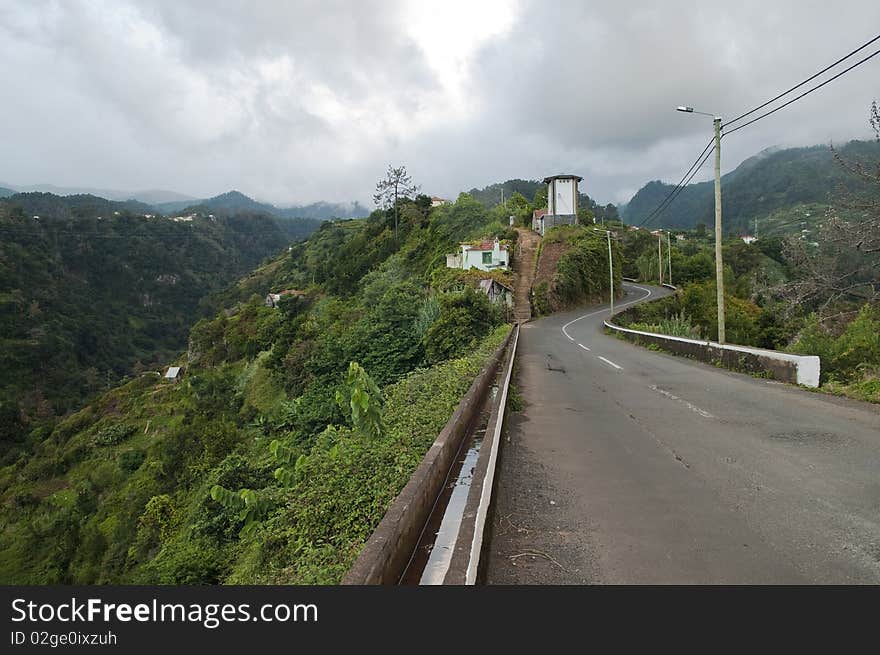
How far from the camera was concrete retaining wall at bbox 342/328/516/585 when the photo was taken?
2900mm

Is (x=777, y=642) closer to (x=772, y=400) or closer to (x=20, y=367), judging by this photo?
(x=772, y=400)

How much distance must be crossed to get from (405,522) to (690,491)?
8.71 ft

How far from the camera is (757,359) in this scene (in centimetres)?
1202

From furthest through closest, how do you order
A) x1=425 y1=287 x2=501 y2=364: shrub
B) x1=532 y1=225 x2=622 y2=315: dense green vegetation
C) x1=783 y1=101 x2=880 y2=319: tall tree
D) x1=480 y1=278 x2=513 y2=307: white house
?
x1=532 y1=225 x2=622 y2=315: dense green vegetation
x1=480 y1=278 x2=513 y2=307: white house
x1=425 y1=287 x2=501 y2=364: shrub
x1=783 y1=101 x2=880 y2=319: tall tree

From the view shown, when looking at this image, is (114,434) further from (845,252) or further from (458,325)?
(845,252)

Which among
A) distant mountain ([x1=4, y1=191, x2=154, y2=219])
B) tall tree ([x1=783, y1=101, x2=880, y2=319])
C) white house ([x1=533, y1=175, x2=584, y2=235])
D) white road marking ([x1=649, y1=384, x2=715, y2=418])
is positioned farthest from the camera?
distant mountain ([x1=4, y1=191, x2=154, y2=219])

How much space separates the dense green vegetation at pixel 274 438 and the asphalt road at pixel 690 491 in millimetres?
1292

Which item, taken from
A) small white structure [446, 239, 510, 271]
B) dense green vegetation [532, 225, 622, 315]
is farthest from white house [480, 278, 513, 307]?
small white structure [446, 239, 510, 271]

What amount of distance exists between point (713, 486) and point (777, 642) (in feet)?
8.40

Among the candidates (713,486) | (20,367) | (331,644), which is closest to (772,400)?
(713,486)

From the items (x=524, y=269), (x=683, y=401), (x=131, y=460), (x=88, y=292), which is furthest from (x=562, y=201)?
(x=88, y=292)

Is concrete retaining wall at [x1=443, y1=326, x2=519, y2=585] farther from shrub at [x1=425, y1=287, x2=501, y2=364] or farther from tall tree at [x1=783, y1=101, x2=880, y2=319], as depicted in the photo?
shrub at [x1=425, y1=287, x2=501, y2=364]

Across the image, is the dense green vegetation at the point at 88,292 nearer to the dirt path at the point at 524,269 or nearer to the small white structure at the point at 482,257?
the small white structure at the point at 482,257

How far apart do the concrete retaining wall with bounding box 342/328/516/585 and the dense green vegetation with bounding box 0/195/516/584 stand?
1.07 ft
